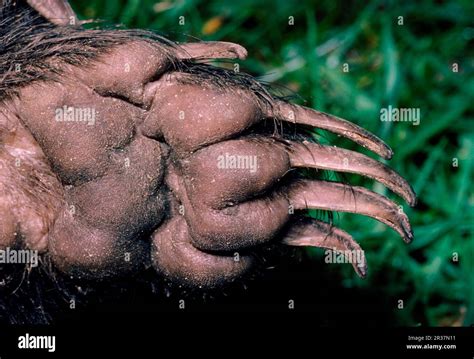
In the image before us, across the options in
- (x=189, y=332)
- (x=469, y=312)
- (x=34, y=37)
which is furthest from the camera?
(x=469, y=312)

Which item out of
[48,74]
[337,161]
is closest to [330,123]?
[337,161]

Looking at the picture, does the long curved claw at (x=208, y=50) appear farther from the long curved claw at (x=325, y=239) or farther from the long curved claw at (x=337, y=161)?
the long curved claw at (x=325, y=239)

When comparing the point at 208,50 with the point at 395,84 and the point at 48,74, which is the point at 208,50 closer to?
the point at 48,74

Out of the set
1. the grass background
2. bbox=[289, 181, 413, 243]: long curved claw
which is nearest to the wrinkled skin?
bbox=[289, 181, 413, 243]: long curved claw

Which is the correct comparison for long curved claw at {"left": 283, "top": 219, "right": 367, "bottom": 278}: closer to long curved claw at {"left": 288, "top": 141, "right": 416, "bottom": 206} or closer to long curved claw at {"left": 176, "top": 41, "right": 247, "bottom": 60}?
long curved claw at {"left": 288, "top": 141, "right": 416, "bottom": 206}

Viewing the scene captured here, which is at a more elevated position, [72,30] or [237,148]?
[72,30]

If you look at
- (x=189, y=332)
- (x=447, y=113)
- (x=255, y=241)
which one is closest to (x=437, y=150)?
(x=447, y=113)

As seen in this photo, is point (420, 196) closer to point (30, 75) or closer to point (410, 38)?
point (410, 38)
